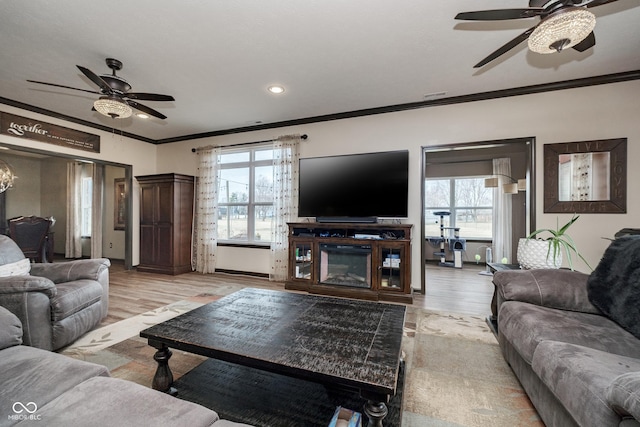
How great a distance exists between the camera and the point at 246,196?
5.01 meters

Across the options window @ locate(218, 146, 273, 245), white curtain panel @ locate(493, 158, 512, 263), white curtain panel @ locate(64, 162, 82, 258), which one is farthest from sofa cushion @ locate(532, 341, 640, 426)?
white curtain panel @ locate(64, 162, 82, 258)

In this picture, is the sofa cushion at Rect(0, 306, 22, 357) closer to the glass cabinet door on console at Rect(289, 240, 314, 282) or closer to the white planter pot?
the glass cabinet door on console at Rect(289, 240, 314, 282)

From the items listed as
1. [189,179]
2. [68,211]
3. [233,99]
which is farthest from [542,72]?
[68,211]

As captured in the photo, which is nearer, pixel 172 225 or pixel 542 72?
pixel 542 72

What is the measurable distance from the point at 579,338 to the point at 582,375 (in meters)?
0.46

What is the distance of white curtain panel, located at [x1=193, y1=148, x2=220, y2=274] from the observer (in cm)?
501

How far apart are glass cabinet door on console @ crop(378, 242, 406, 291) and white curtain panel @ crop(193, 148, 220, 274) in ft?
10.3

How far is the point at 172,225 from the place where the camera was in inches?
191

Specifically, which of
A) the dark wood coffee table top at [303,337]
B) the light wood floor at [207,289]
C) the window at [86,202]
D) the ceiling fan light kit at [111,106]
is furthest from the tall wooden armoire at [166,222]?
the dark wood coffee table top at [303,337]

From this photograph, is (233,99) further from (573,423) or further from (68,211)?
(68,211)

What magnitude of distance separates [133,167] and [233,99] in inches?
121

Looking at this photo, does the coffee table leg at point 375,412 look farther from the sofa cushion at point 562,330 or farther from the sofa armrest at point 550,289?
the sofa armrest at point 550,289

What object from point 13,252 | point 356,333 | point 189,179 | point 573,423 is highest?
point 189,179

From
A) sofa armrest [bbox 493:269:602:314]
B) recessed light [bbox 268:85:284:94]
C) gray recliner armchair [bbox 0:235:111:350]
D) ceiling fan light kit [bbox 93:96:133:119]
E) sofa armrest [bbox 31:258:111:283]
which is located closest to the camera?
sofa armrest [bbox 493:269:602:314]
